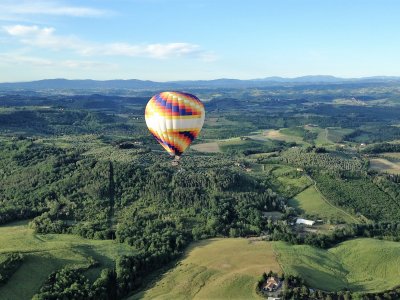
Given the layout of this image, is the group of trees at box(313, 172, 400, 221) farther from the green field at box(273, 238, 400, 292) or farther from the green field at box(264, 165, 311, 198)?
the green field at box(273, 238, 400, 292)

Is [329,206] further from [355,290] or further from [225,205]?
[355,290]

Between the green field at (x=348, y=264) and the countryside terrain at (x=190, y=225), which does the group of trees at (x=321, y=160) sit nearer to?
the countryside terrain at (x=190, y=225)

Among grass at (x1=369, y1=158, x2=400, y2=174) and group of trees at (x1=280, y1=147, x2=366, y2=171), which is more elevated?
group of trees at (x1=280, y1=147, x2=366, y2=171)

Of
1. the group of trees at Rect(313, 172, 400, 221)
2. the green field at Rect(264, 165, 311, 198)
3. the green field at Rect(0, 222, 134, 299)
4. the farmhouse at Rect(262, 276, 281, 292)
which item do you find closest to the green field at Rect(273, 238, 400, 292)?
the farmhouse at Rect(262, 276, 281, 292)

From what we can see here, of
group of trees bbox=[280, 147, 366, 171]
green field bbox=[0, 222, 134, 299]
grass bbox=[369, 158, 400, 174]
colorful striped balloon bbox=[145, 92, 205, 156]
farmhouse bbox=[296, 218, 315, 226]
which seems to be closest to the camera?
green field bbox=[0, 222, 134, 299]

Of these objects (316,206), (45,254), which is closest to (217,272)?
(45,254)

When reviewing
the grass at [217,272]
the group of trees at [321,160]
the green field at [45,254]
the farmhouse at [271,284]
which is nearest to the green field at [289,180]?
the group of trees at [321,160]

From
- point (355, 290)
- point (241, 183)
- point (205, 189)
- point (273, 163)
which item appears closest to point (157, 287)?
point (355, 290)
